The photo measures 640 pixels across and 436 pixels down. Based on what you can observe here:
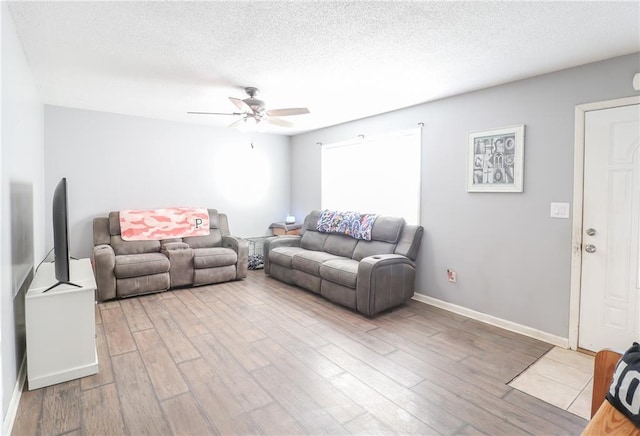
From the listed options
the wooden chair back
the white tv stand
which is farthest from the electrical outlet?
the white tv stand

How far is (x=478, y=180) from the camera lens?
350 centimetres

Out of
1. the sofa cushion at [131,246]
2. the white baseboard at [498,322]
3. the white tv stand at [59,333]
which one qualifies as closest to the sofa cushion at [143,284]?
the sofa cushion at [131,246]

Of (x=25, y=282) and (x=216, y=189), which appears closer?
(x=25, y=282)

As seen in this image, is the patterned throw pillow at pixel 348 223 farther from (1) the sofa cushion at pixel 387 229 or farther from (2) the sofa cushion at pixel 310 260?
(2) the sofa cushion at pixel 310 260

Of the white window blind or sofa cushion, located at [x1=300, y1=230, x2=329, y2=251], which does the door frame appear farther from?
sofa cushion, located at [x1=300, y1=230, x2=329, y2=251]

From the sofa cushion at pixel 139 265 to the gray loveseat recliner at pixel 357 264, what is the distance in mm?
1471

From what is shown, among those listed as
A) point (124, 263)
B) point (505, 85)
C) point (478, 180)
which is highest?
point (505, 85)

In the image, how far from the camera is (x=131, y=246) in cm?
459

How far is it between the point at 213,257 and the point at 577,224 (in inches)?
162

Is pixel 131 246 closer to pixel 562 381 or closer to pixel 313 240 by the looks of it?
pixel 313 240

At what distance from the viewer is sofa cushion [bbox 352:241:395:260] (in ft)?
13.5

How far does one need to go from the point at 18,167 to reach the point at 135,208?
2.65 m

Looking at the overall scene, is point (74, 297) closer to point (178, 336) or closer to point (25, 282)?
point (25, 282)

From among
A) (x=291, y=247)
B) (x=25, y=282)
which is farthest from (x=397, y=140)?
(x=25, y=282)
